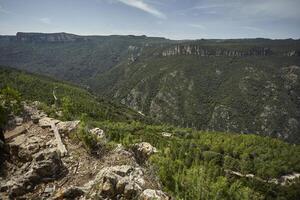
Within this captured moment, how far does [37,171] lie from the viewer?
1145 inches

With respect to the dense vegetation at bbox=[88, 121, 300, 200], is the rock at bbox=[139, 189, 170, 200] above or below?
above

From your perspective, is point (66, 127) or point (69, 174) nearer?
point (69, 174)

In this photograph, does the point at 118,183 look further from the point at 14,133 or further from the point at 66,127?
the point at 14,133

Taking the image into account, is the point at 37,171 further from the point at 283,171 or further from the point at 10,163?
the point at 283,171

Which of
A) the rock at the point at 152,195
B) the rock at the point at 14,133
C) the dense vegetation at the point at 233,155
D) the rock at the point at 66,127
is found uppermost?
the rock at the point at 152,195

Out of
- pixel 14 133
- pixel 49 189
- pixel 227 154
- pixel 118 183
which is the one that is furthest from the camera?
pixel 227 154

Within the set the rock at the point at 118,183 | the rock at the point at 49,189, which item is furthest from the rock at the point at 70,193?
the rock at the point at 49,189

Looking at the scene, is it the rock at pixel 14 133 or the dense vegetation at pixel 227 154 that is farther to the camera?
the dense vegetation at pixel 227 154

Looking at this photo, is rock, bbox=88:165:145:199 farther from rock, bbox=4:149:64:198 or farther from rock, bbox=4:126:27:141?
rock, bbox=4:126:27:141

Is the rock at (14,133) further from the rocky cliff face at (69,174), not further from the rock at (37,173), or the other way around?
the rock at (37,173)

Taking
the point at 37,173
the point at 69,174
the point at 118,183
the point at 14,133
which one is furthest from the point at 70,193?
the point at 14,133

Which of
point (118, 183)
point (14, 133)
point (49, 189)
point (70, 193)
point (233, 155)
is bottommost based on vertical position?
point (233, 155)

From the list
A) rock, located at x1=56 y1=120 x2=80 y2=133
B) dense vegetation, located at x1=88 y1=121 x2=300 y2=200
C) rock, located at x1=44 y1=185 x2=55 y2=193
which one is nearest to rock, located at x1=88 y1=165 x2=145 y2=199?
rock, located at x1=44 y1=185 x2=55 y2=193

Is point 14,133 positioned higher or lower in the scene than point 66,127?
lower
